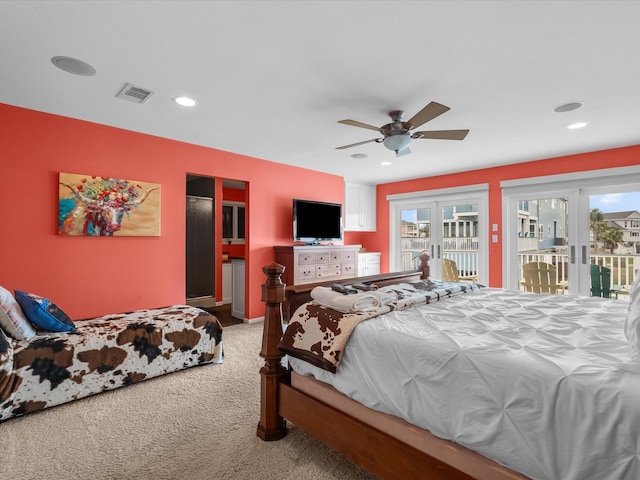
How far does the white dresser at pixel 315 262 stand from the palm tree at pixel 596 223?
10.7 ft

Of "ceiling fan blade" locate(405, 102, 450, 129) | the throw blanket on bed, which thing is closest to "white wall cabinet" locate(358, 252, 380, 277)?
"ceiling fan blade" locate(405, 102, 450, 129)

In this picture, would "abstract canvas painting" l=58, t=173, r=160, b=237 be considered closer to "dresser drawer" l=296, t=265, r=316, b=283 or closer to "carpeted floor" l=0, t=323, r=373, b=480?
"carpeted floor" l=0, t=323, r=373, b=480

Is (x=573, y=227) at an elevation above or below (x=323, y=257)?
above

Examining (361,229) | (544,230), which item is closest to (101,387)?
(361,229)

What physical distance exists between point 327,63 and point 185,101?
1367 millimetres

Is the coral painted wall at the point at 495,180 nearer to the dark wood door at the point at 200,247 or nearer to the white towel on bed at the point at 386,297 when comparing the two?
the dark wood door at the point at 200,247

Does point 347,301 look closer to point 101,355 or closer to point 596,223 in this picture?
point 101,355

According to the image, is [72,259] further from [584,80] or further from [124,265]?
[584,80]

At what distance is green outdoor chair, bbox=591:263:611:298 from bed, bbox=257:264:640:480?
8.82 ft

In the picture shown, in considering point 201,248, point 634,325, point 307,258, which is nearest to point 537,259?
point 307,258

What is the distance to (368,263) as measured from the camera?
6.38 meters

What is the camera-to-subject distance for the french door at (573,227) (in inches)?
161

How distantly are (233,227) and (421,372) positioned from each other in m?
5.78

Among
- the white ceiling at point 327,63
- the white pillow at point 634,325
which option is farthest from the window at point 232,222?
the white pillow at point 634,325
